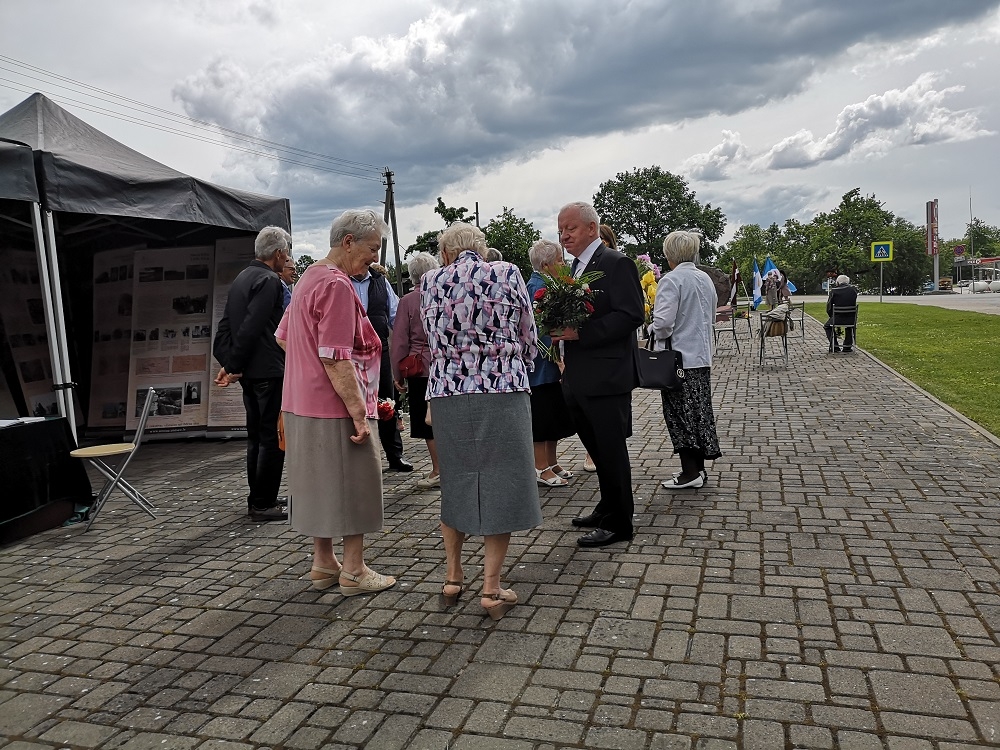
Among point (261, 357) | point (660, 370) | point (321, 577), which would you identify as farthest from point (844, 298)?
point (321, 577)

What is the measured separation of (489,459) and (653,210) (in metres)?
83.0

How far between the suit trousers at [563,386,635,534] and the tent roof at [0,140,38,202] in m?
4.90

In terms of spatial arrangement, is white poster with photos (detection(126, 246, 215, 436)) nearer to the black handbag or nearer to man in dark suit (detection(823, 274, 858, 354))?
the black handbag

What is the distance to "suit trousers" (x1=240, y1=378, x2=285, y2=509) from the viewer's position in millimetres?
6082

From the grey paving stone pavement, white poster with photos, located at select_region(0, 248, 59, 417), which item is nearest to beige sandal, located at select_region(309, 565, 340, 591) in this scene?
the grey paving stone pavement

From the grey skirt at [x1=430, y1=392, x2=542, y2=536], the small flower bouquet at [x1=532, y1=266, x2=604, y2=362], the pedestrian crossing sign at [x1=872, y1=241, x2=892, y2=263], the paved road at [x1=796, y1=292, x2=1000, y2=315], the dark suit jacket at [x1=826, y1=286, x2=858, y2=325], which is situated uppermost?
the pedestrian crossing sign at [x1=872, y1=241, x2=892, y2=263]

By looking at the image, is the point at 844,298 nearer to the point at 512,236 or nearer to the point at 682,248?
the point at 682,248

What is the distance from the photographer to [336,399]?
13.8ft

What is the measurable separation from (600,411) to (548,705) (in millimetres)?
2145

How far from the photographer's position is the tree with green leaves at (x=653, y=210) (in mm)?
82062

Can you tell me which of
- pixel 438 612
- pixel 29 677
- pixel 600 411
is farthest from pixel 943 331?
pixel 29 677

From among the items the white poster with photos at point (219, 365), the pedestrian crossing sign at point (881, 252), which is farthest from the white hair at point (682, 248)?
the pedestrian crossing sign at point (881, 252)

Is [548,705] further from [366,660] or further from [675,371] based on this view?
[675,371]

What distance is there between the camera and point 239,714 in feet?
10.4
